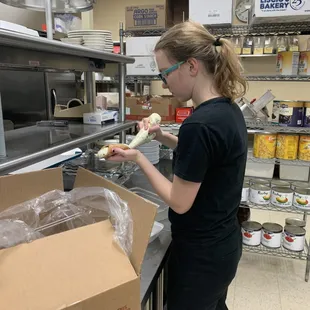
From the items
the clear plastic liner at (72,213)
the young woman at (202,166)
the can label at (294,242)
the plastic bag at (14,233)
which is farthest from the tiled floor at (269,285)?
the plastic bag at (14,233)

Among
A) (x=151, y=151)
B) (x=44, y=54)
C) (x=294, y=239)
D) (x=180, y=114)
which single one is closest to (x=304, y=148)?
(x=294, y=239)

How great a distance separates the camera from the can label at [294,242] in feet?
7.41

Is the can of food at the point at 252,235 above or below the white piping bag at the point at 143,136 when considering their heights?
below

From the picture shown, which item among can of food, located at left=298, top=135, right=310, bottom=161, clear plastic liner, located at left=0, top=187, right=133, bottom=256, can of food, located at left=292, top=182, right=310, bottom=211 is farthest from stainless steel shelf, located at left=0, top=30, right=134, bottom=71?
can of food, located at left=292, top=182, right=310, bottom=211

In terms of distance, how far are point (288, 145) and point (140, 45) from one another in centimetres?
139

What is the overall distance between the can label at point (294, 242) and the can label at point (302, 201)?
0.23m

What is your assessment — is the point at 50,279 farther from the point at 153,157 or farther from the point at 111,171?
the point at 153,157

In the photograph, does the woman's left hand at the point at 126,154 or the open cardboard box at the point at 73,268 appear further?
the woman's left hand at the point at 126,154

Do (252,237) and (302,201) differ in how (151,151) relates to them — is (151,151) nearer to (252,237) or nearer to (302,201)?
(252,237)

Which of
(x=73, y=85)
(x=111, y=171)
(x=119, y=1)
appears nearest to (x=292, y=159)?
(x=111, y=171)

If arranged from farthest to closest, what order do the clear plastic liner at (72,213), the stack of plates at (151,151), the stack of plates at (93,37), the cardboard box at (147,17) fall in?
the cardboard box at (147,17), the stack of plates at (151,151), the stack of plates at (93,37), the clear plastic liner at (72,213)

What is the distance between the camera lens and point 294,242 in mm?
2264

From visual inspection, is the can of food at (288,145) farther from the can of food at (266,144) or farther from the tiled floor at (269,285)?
the tiled floor at (269,285)

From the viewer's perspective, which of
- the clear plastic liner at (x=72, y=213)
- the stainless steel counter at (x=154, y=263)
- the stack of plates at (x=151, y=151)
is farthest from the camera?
the stack of plates at (x=151, y=151)
